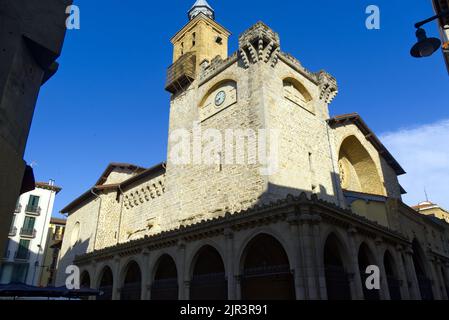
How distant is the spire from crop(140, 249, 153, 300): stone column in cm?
2038

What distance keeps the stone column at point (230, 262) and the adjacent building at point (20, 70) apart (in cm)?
879

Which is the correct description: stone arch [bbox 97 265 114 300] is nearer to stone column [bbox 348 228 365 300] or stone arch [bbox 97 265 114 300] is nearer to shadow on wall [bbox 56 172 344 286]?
shadow on wall [bbox 56 172 344 286]

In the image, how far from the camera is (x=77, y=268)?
22.4 meters

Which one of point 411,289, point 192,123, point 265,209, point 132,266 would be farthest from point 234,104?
point 411,289

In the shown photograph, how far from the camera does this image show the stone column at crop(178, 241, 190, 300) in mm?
13812

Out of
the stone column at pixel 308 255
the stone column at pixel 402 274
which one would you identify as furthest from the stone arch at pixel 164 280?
the stone column at pixel 402 274

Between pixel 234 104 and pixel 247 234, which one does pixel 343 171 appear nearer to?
pixel 234 104

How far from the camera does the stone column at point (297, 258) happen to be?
10547 mm

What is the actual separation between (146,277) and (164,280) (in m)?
1.28

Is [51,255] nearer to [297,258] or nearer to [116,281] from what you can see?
[116,281]

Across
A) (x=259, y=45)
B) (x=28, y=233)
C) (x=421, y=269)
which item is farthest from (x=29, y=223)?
(x=421, y=269)

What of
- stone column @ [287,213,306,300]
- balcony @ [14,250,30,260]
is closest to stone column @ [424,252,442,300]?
stone column @ [287,213,306,300]

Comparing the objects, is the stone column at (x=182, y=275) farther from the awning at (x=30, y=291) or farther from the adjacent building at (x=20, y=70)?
the adjacent building at (x=20, y=70)
